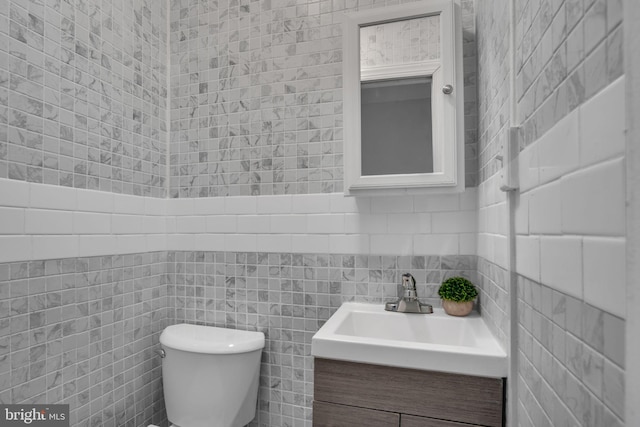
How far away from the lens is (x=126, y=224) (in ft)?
4.83

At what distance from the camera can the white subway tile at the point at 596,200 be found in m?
0.32

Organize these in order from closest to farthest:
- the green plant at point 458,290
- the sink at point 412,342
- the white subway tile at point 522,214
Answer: the white subway tile at point 522,214 → the sink at point 412,342 → the green plant at point 458,290

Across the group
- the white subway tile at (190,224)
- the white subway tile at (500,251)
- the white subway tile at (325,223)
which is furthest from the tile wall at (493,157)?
the white subway tile at (190,224)

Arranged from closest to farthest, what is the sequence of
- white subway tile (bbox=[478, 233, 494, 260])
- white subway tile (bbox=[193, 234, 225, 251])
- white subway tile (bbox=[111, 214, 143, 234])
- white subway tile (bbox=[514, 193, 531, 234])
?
1. white subway tile (bbox=[514, 193, 531, 234])
2. white subway tile (bbox=[478, 233, 494, 260])
3. white subway tile (bbox=[111, 214, 143, 234])
4. white subway tile (bbox=[193, 234, 225, 251])

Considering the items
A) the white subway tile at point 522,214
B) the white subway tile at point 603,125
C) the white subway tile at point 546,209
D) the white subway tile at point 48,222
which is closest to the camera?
the white subway tile at point 603,125

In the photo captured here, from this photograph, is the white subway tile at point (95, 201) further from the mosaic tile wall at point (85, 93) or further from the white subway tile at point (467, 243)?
the white subway tile at point (467, 243)

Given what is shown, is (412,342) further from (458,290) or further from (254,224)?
(254,224)

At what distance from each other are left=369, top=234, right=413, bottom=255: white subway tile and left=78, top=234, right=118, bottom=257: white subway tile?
1052 mm

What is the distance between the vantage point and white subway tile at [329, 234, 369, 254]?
1419mm

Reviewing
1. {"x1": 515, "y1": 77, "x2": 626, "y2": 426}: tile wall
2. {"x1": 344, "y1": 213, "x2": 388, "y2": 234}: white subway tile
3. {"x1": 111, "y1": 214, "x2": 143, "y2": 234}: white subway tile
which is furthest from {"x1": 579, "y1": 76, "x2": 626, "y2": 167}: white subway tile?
Answer: {"x1": 111, "y1": 214, "x2": 143, "y2": 234}: white subway tile

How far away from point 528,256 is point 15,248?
1.38 m

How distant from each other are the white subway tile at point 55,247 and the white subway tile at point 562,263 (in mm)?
1394

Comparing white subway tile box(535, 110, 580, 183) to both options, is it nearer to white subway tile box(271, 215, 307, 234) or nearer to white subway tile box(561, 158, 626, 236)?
white subway tile box(561, 158, 626, 236)

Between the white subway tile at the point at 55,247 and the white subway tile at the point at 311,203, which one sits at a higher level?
the white subway tile at the point at 311,203
